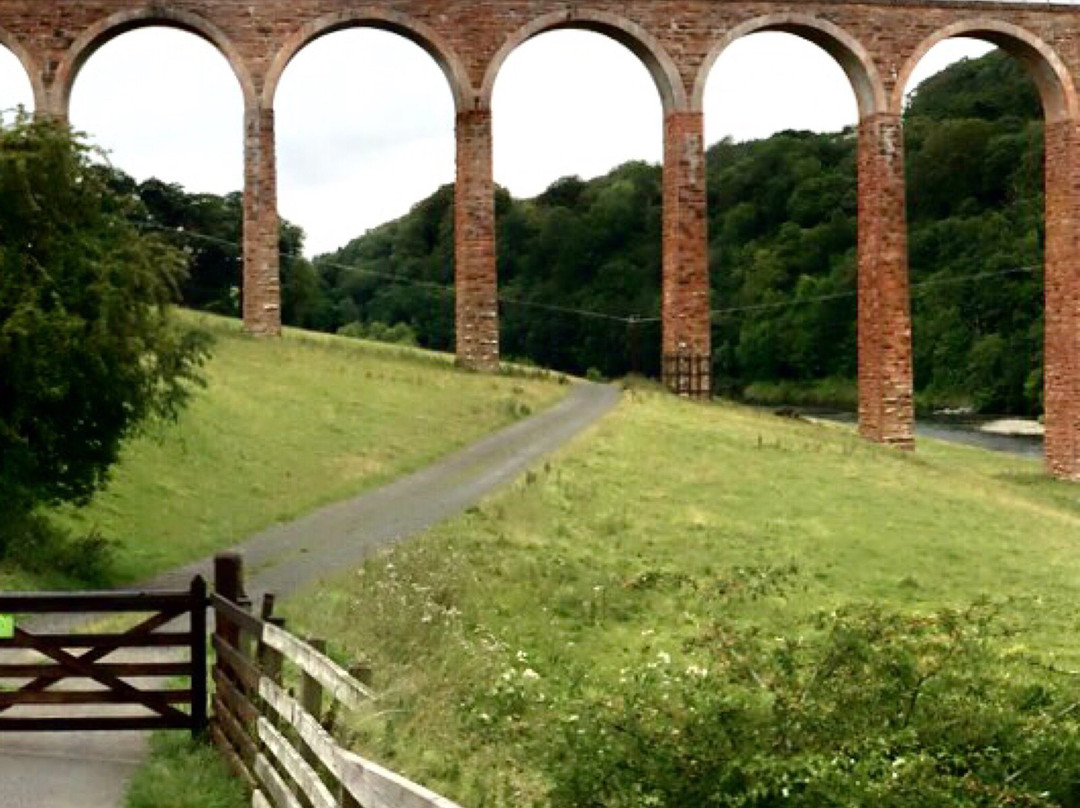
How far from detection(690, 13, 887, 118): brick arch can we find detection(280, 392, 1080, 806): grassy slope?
9.19m

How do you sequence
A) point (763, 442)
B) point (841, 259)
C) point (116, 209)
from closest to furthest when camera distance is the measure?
point (116, 209) < point (763, 442) < point (841, 259)

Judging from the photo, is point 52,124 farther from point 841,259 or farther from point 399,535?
point 841,259

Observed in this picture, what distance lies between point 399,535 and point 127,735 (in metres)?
6.52

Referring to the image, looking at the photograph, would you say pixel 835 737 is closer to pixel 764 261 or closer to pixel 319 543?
pixel 319 543

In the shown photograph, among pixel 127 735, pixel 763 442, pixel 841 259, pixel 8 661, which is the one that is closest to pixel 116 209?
pixel 8 661

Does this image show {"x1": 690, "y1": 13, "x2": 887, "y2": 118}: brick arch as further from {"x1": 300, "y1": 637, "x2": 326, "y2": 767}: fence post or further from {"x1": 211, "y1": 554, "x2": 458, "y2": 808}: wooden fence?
{"x1": 300, "y1": 637, "x2": 326, "y2": 767}: fence post

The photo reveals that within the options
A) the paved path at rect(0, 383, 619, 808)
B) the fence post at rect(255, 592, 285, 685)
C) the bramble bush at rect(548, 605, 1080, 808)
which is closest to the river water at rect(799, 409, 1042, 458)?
the paved path at rect(0, 383, 619, 808)

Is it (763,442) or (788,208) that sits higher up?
(788,208)

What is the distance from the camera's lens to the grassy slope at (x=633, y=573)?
7.54m

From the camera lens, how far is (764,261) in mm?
65000

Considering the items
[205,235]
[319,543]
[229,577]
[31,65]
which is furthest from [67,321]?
[205,235]

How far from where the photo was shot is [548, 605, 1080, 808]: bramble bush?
238 inches

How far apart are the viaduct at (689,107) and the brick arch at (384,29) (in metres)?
0.03

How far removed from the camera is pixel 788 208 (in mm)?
67375
